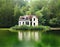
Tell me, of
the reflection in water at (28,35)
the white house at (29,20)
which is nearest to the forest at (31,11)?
the white house at (29,20)

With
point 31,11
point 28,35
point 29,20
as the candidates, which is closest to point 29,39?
point 28,35

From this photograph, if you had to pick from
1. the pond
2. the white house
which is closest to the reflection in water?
the pond

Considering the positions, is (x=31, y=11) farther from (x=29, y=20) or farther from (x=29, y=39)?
(x=29, y=39)

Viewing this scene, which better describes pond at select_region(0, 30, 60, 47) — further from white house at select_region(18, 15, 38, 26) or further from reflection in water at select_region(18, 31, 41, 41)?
white house at select_region(18, 15, 38, 26)

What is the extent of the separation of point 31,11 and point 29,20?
13 centimetres

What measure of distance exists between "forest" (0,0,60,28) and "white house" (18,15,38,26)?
41 millimetres

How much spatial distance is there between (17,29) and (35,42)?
30cm

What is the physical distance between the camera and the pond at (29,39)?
15.4 ft

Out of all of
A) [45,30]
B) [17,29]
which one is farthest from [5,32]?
[45,30]

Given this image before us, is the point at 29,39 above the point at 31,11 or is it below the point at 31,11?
below

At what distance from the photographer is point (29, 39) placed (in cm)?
471

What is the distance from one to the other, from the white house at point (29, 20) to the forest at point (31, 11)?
0.14ft

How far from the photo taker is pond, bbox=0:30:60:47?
468 cm

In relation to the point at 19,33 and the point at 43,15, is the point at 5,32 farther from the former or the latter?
the point at 43,15
